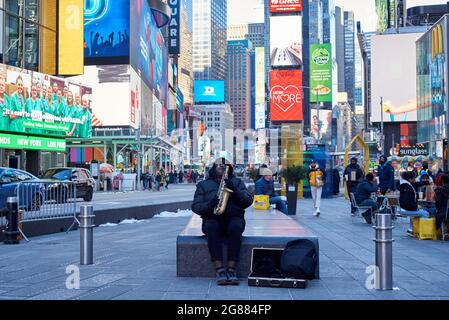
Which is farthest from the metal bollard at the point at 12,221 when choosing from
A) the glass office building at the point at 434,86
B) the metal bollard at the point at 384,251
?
the glass office building at the point at 434,86

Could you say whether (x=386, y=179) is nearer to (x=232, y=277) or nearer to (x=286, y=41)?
(x=232, y=277)

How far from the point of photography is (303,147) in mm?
36812

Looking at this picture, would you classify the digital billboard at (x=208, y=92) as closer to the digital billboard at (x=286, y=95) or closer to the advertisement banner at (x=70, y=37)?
the digital billboard at (x=286, y=95)

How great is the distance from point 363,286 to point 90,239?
4.11 metres

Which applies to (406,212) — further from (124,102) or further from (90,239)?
(124,102)

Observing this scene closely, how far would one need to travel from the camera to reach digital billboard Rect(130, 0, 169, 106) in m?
74.9

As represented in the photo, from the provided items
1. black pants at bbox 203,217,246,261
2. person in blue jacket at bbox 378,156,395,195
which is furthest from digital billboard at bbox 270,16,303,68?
black pants at bbox 203,217,246,261

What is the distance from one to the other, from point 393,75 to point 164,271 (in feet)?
280

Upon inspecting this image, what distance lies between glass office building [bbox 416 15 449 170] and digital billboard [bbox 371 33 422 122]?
26.9 meters

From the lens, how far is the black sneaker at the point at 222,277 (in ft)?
23.9

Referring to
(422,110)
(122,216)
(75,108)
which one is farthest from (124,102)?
(122,216)

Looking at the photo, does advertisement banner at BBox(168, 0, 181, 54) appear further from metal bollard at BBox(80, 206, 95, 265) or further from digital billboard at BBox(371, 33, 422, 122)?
metal bollard at BBox(80, 206, 95, 265)

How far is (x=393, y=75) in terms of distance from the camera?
88.6 meters

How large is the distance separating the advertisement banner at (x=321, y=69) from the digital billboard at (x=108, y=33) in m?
56.8
